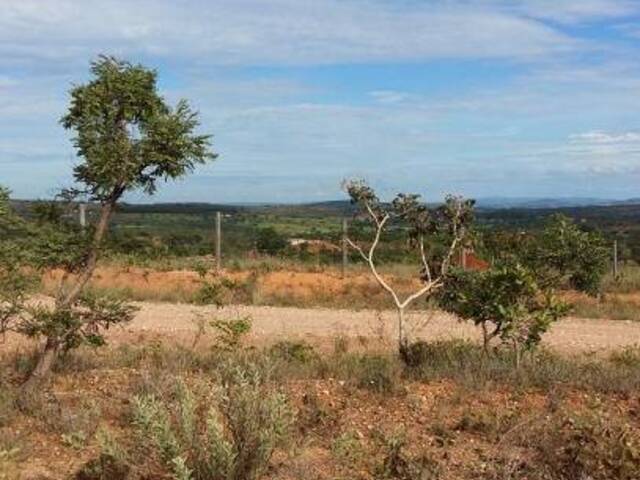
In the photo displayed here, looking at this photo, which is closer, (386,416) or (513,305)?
(386,416)

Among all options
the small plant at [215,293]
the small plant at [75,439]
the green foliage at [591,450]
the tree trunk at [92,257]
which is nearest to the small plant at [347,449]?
the green foliage at [591,450]

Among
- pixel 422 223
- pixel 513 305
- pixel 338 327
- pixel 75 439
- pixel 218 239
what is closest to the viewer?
pixel 75 439

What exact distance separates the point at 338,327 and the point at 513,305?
764cm

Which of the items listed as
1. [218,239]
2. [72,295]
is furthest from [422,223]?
[218,239]

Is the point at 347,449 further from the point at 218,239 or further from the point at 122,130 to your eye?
the point at 218,239

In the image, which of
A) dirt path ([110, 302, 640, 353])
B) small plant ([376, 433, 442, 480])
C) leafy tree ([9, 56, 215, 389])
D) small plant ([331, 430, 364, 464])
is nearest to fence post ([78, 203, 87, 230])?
leafy tree ([9, 56, 215, 389])

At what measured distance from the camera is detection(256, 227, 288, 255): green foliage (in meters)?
32.8

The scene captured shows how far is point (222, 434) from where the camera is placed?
228 inches

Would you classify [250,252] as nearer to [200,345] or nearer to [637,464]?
[200,345]

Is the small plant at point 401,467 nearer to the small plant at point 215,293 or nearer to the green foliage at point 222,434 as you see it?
the green foliage at point 222,434

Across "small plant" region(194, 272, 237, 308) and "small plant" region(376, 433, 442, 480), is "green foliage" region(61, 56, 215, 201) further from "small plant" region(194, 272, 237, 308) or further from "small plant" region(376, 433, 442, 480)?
"small plant" region(194, 272, 237, 308)

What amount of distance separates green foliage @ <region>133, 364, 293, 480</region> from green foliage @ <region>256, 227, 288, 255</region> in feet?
85.7

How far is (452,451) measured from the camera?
22.5 feet

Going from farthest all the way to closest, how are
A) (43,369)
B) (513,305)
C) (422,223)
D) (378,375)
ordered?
(422,223), (513,305), (378,375), (43,369)
